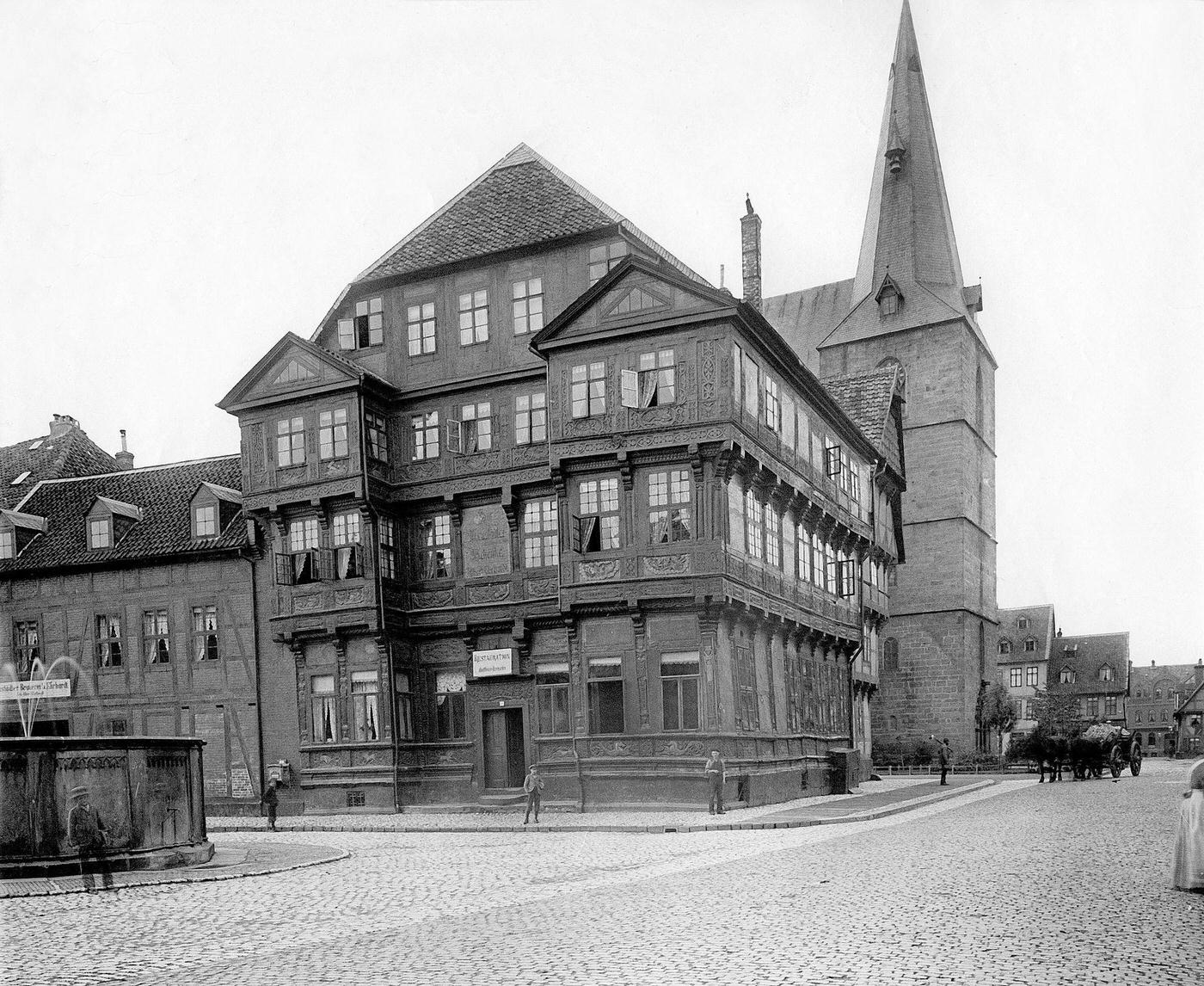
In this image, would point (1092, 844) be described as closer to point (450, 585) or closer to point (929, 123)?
point (450, 585)

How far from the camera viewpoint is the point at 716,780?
2698 cm

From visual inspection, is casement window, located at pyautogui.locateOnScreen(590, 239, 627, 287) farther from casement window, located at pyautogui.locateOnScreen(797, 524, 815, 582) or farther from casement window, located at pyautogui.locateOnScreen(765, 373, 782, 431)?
casement window, located at pyautogui.locateOnScreen(797, 524, 815, 582)

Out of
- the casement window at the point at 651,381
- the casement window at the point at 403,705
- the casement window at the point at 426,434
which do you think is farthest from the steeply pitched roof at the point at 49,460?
the casement window at the point at 651,381

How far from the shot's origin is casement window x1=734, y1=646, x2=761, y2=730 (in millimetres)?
29781

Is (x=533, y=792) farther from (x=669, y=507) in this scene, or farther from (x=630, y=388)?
(x=630, y=388)

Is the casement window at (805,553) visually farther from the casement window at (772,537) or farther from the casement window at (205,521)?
the casement window at (205,521)

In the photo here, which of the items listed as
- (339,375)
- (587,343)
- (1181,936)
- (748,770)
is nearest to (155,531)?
(339,375)

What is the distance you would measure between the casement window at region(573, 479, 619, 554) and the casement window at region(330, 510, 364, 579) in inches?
260

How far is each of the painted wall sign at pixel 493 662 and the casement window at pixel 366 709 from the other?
2685 mm

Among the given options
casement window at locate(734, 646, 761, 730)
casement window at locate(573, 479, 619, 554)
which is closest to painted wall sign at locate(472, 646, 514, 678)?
casement window at locate(573, 479, 619, 554)

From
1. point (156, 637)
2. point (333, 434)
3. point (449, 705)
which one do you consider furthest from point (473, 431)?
point (156, 637)

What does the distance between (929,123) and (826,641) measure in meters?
37.8

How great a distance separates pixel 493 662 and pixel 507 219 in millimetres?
11839

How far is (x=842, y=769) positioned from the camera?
35.2 meters
